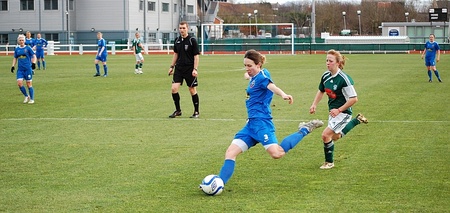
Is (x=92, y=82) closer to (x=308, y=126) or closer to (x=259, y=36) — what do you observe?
(x=308, y=126)

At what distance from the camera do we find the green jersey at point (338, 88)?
960cm

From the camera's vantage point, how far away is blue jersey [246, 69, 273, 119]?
8531mm

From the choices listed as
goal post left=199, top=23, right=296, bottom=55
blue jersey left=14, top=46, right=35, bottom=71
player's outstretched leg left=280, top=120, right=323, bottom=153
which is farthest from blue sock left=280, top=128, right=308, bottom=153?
goal post left=199, top=23, right=296, bottom=55

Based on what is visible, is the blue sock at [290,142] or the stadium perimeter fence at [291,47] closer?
the blue sock at [290,142]

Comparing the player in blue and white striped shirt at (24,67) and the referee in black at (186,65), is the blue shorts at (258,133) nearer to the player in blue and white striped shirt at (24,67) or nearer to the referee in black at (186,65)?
the referee in black at (186,65)

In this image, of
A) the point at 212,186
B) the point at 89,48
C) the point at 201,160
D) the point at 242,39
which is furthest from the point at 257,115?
the point at 89,48

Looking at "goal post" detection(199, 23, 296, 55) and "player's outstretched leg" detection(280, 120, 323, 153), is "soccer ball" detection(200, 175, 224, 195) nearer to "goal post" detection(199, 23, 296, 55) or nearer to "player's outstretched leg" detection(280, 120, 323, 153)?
"player's outstretched leg" detection(280, 120, 323, 153)

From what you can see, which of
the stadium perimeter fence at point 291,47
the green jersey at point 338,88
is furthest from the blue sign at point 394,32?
the green jersey at point 338,88

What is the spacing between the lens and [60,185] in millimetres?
8586

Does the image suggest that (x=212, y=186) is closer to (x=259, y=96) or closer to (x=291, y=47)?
(x=259, y=96)

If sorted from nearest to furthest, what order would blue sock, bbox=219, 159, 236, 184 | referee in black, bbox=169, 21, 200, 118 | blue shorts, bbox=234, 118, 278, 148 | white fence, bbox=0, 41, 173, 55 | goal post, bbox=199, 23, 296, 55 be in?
1. blue sock, bbox=219, 159, 236, 184
2. blue shorts, bbox=234, 118, 278, 148
3. referee in black, bbox=169, 21, 200, 118
4. goal post, bbox=199, 23, 296, 55
5. white fence, bbox=0, 41, 173, 55

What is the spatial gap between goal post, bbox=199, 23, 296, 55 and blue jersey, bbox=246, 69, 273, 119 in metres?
53.7

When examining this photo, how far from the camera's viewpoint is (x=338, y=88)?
9664 mm

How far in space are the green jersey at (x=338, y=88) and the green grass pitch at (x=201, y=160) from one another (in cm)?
87
